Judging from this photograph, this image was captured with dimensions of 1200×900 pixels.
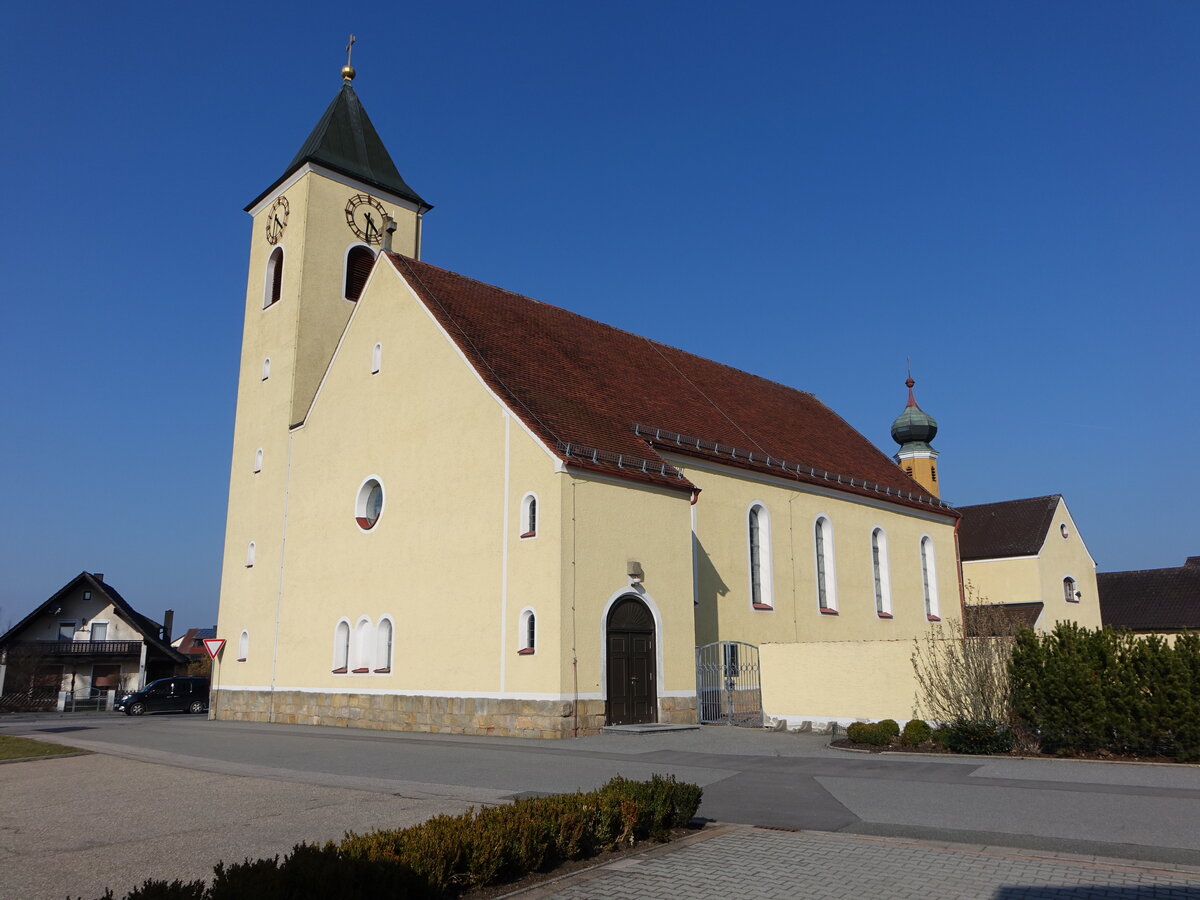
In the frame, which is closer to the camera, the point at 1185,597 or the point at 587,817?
the point at 587,817

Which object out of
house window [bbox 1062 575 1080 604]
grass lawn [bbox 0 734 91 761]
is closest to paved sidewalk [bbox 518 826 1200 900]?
grass lawn [bbox 0 734 91 761]

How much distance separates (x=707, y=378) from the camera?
104ft

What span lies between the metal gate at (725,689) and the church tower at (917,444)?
33.1 m

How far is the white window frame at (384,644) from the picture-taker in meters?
22.2

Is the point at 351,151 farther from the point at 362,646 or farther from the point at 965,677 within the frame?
the point at 965,677

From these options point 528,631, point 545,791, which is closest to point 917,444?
point 528,631

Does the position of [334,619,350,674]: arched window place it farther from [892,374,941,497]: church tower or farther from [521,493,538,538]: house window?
[892,374,941,497]: church tower

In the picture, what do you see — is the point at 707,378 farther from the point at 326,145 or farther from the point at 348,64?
the point at 348,64

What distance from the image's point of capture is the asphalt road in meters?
8.05

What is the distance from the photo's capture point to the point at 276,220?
30719 millimetres

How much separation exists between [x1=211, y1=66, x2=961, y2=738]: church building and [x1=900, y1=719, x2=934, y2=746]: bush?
2036mm

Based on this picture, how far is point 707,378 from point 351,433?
12.5 meters

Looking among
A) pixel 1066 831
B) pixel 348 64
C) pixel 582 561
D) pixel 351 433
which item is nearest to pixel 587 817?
pixel 1066 831

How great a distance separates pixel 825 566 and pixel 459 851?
77.3 feet
